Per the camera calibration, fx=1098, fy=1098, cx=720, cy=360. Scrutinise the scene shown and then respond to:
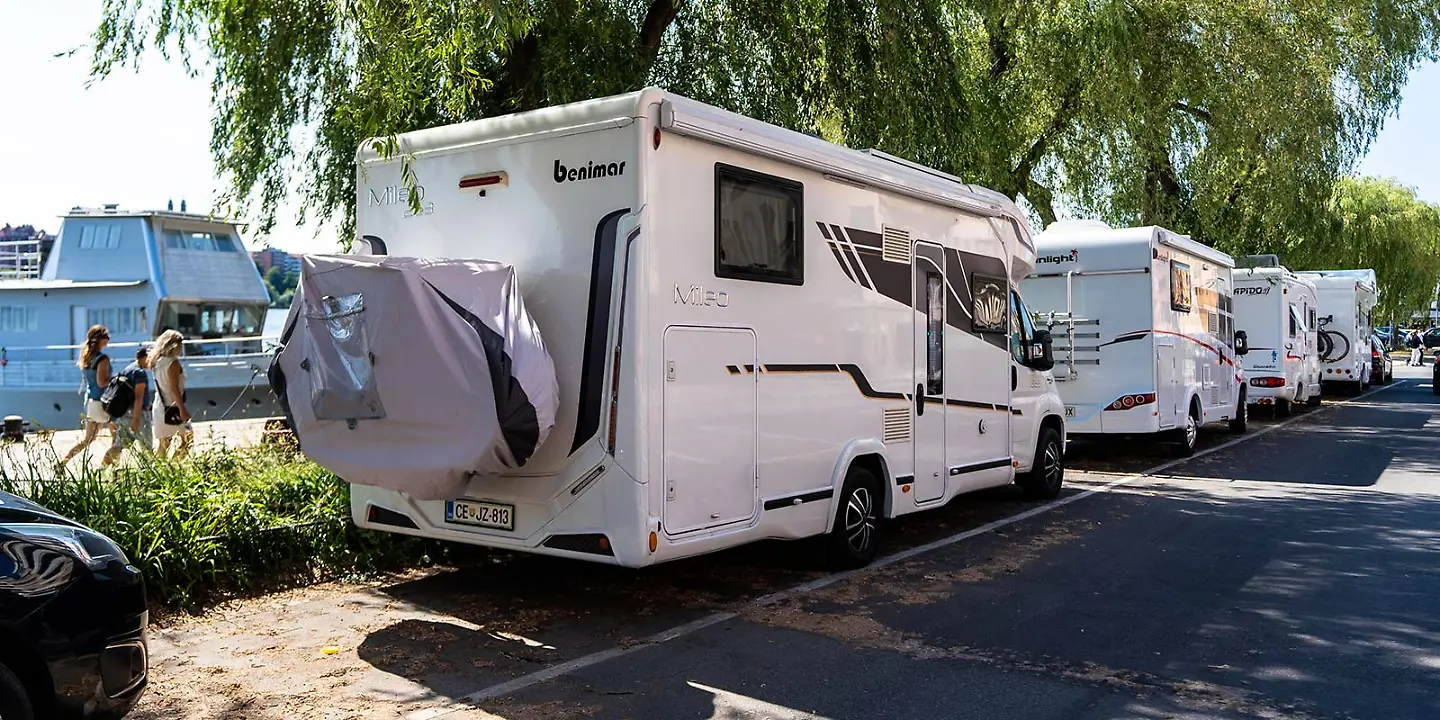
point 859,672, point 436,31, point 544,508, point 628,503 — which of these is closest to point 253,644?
point 544,508

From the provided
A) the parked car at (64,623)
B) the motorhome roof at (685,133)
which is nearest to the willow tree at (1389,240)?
the motorhome roof at (685,133)

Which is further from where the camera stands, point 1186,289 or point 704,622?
point 1186,289

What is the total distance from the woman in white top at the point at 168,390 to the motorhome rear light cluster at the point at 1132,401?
10610 mm

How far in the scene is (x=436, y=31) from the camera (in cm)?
739

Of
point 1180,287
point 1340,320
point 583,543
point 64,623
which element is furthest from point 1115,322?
point 1340,320

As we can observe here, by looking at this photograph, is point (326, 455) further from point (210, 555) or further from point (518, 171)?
point (518, 171)

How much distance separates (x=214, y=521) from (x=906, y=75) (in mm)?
8069

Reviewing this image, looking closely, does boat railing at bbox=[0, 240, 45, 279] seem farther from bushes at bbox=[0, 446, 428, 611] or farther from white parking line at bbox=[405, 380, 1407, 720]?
white parking line at bbox=[405, 380, 1407, 720]

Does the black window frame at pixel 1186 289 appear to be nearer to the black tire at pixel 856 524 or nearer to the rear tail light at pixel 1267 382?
the rear tail light at pixel 1267 382

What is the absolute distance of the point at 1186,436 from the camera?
15.2 m

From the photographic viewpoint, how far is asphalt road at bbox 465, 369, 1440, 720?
17.0 ft

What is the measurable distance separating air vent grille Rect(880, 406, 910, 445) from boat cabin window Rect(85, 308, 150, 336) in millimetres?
25608

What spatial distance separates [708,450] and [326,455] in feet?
7.10

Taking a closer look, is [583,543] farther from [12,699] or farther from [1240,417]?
[1240,417]
